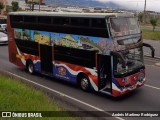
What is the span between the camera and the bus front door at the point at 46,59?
52.4ft

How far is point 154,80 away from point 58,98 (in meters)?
5.74

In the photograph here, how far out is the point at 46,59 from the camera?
1625 centimetres

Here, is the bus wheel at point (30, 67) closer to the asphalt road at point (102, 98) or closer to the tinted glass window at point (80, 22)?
the asphalt road at point (102, 98)

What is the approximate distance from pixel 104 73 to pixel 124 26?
2.11 m

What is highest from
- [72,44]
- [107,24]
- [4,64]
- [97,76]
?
[107,24]

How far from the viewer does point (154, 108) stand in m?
11.9

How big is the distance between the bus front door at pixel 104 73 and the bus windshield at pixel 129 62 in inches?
14.7

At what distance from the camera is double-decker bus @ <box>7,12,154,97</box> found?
40.9ft

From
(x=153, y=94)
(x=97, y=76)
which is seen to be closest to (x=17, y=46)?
(x=97, y=76)

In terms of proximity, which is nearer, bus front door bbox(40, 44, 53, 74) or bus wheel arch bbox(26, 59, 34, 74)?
bus front door bbox(40, 44, 53, 74)

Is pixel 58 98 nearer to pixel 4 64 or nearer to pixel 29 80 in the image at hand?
pixel 29 80

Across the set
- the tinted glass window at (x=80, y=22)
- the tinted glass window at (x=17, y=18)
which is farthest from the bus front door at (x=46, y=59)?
the tinted glass window at (x=17, y=18)

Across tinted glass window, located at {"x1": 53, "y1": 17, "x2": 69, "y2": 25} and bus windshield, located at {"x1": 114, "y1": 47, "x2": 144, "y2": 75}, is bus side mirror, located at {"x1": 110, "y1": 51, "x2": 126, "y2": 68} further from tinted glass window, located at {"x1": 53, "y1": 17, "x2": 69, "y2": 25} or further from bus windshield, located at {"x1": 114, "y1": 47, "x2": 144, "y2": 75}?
tinted glass window, located at {"x1": 53, "y1": 17, "x2": 69, "y2": 25}

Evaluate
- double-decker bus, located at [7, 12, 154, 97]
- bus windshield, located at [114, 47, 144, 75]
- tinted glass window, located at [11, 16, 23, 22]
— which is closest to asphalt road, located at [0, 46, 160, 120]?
double-decker bus, located at [7, 12, 154, 97]
